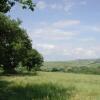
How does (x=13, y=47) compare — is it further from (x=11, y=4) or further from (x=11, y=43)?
(x=11, y=4)

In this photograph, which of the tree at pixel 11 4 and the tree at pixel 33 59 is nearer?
the tree at pixel 11 4

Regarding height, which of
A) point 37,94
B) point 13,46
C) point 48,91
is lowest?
point 37,94

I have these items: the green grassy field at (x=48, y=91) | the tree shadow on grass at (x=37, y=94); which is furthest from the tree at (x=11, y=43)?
the tree shadow on grass at (x=37, y=94)

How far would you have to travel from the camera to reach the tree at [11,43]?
5583cm

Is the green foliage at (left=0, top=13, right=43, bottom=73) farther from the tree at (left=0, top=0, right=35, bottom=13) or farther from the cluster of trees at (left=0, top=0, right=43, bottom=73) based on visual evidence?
the tree at (left=0, top=0, right=35, bottom=13)

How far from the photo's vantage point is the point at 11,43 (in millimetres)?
68125

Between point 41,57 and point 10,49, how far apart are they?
26774 millimetres

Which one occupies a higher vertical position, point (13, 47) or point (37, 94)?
point (13, 47)

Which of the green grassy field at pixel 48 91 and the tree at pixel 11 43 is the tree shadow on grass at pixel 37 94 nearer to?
the green grassy field at pixel 48 91

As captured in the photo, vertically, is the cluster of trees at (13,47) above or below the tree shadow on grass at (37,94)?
above

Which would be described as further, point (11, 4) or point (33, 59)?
point (33, 59)

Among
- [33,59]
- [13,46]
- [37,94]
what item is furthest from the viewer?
[33,59]

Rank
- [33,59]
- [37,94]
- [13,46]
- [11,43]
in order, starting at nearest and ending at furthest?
1. [37,94]
2. [11,43]
3. [13,46]
4. [33,59]

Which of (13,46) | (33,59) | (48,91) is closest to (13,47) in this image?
(13,46)
